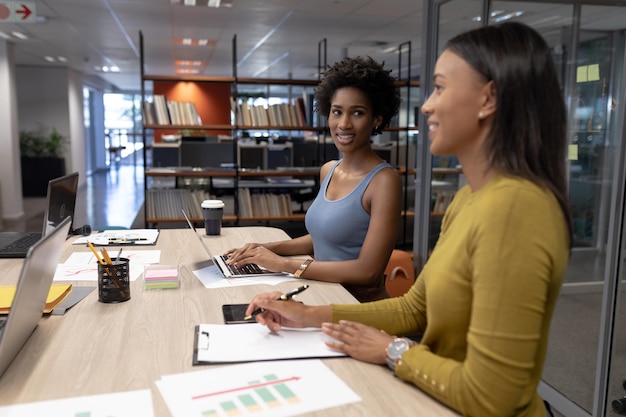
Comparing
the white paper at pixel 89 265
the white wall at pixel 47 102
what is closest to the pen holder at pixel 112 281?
the white paper at pixel 89 265

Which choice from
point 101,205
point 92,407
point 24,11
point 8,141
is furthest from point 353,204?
point 101,205

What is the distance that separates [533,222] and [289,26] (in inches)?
268

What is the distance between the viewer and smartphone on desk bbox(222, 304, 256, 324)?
1.36m

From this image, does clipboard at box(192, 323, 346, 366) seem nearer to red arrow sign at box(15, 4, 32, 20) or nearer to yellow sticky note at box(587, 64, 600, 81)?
yellow sticky note at box(587, 64, 600, 81)

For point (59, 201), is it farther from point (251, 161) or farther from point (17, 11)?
point (251, 161)

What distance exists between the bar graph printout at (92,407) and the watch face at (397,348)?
47 cm

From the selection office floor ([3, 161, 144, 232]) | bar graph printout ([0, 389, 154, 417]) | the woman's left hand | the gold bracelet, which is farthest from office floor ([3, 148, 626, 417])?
bar graph printout ([0, 389, 154, 417])

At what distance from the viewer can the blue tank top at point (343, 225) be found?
1.98 meters

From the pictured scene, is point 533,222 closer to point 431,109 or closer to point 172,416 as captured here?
point 431,109

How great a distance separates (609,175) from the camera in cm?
573

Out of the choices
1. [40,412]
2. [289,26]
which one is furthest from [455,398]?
[289,26]

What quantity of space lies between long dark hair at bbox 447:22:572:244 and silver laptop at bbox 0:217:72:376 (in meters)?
0.88

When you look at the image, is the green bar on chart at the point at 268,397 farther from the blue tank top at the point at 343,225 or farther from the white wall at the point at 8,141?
the white wall at the point at 8,141

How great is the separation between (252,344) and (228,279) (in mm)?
579
